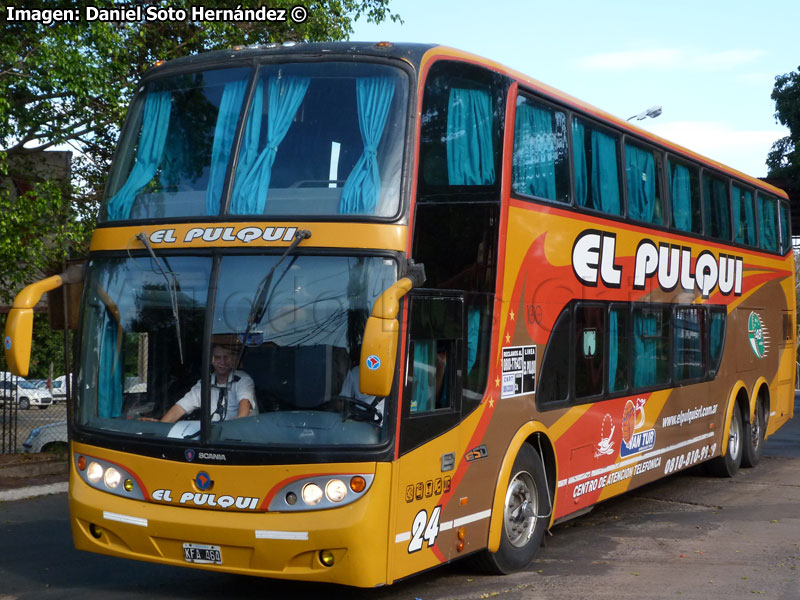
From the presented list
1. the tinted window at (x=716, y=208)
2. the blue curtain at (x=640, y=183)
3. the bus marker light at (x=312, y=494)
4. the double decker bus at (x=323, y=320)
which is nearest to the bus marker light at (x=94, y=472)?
the double decker bus at (x=323, y=320)

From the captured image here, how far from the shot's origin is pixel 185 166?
731 centimetres

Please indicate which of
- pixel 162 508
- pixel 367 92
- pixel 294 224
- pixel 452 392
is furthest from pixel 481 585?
pixel 367 92

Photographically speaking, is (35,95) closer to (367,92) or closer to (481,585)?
(367,92)

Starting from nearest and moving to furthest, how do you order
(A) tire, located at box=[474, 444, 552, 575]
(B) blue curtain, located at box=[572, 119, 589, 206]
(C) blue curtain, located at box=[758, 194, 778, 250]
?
1. (A) tire, located at box=[474, 444, 552, 575]
2. (B) blue curtain, located at box=[572, 119, 589, 206]
3. (C) blue curtain, located at box=[758, 194, 778, 250]

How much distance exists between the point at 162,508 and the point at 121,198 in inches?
86.7

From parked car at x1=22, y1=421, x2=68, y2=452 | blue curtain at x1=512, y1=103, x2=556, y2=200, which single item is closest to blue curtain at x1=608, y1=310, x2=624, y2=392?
blue curtain at x1=512, y1=103, x2=556, y2=200

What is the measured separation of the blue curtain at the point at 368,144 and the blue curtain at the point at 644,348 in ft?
14.9

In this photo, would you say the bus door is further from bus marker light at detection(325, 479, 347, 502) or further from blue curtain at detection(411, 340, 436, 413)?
bus marker light at detection(325, 479, 347, 502)

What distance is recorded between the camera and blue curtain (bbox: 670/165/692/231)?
11773 mm

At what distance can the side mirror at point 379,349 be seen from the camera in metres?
5.84

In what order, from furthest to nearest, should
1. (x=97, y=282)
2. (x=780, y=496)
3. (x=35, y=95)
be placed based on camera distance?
1. (x=35, y=95)
2. (x=780, y=496)
3. (x=97, y=282)

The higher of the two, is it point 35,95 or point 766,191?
point 35,95

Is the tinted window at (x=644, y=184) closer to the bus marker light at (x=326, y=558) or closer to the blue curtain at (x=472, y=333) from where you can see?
the blue curtain at (x=472, y=333)

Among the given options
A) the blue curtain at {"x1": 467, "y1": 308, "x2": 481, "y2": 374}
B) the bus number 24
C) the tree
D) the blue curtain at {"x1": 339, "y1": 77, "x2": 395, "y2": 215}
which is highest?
the tree
